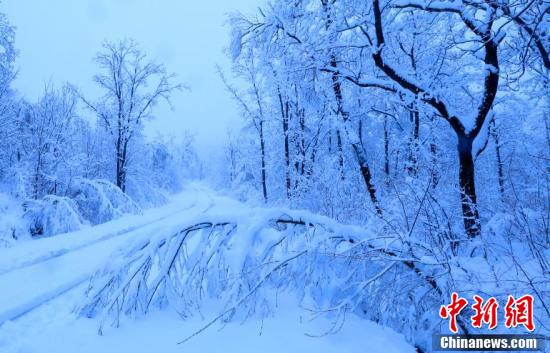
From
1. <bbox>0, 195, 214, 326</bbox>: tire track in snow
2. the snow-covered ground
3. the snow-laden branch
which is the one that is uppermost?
the snow-laden branch

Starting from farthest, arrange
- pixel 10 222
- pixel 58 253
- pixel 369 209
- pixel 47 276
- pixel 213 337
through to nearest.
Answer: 1. pixel 10 222
2. pixel 58 253
3. pixel 47 276
4. pixel 369 209
5. pixel 213 337

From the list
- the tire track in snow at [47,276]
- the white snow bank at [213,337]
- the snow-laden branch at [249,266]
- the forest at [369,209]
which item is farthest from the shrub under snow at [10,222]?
the snow-laden branch at [249,266]

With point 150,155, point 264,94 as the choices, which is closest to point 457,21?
point 264,94

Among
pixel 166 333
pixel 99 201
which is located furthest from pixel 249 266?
pixel 99 201

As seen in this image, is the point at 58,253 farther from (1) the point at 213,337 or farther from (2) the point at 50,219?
(1) the point at 213,337

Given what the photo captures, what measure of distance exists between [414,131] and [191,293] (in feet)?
31.8

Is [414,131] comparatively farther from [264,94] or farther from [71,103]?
[71,103]

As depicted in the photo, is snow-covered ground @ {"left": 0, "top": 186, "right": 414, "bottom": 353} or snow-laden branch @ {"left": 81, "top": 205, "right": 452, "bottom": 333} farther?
snow-laden branch @ {"left": 81, "top": 205, "right": 452, "bottom": 333}

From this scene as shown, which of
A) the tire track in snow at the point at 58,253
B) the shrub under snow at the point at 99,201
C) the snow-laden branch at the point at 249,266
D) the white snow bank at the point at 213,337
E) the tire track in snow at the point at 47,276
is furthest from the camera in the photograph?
the shrub under snow at the point at 99,201

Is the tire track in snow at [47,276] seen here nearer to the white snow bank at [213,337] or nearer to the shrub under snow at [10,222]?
the white snow bank at [213,337]

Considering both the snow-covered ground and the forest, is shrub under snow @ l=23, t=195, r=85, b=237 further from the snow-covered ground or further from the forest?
the snow-covered ground

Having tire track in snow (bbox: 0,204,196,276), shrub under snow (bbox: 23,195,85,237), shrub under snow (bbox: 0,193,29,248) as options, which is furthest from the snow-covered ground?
shrub under snow (bbox: 23,195,85,237)

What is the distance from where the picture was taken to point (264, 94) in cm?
1780

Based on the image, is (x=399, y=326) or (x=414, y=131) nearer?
(x=399, y=326)
